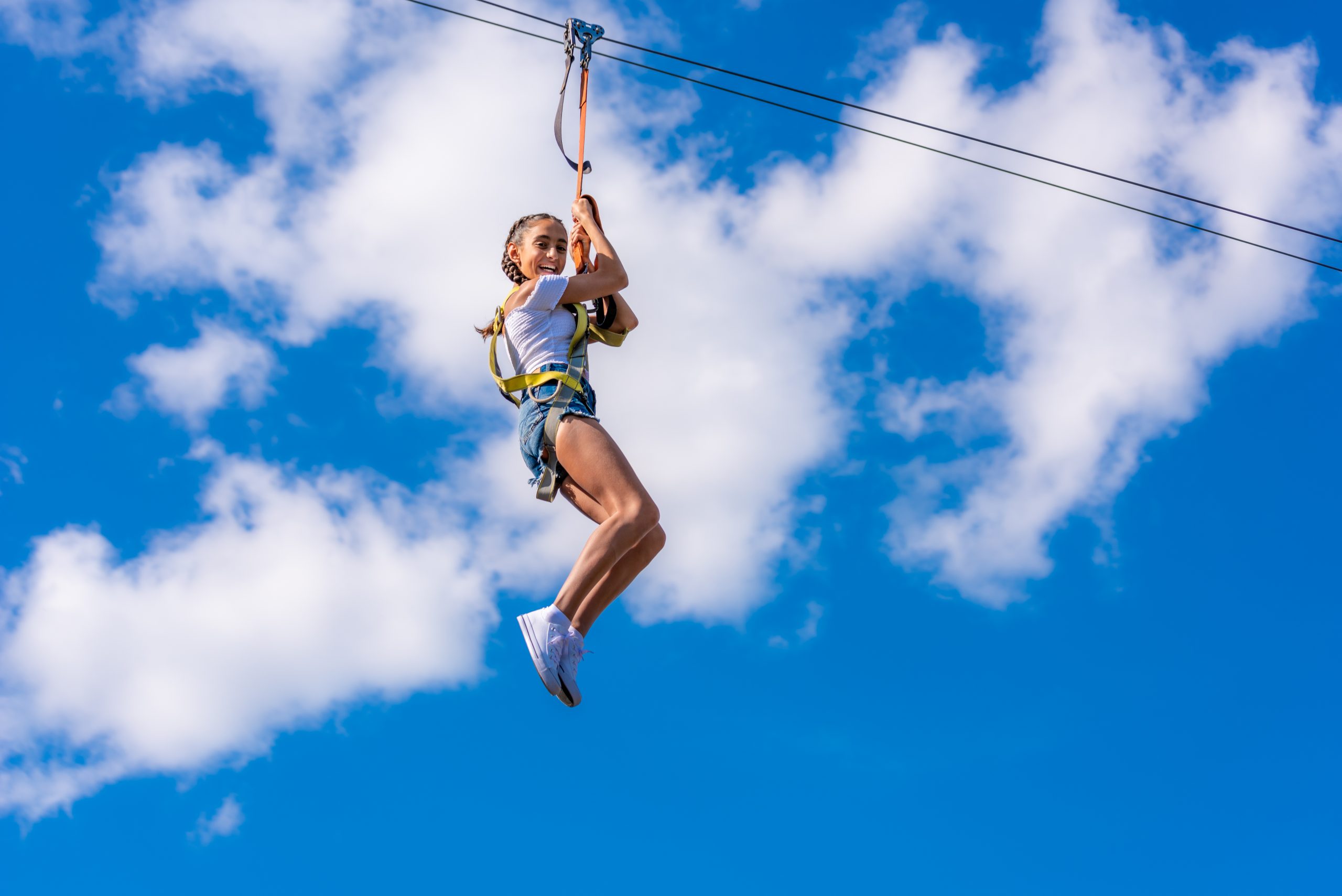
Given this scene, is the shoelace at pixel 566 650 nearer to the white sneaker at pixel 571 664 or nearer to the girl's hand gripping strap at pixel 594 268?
the white sneaker at pixel 571 664

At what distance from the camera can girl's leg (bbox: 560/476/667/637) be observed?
6.50 m

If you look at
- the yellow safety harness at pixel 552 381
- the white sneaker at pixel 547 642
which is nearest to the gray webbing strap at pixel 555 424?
the yellow safety harness at pixel 552 381

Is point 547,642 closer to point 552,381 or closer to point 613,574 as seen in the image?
point 613,574

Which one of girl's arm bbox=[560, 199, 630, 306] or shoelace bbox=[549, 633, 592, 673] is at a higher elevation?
girl's arm bbox=[560, 199, 630, 306]

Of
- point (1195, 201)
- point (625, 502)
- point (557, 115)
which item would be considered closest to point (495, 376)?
point (625, 502)

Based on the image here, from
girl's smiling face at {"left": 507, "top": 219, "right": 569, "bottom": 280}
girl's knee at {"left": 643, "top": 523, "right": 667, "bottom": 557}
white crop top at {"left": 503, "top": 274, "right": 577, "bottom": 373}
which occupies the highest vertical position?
girl's smiling face at {"left": 507, "top": 219, "right": 569, "bottom": 280}

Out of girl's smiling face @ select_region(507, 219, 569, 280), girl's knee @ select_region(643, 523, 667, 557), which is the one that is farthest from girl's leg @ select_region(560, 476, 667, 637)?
girl's smiling face @ select_region(507, 219, 569, 280)

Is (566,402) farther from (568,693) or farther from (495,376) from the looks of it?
(568,693)

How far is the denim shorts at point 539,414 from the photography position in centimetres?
671

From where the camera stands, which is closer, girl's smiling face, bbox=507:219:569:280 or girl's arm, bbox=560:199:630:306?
girl's arm, bbox=560:199:630:306

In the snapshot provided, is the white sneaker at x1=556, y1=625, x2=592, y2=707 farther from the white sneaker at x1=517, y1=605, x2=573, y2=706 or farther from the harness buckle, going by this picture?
the harness buckle

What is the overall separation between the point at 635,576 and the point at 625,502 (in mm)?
408

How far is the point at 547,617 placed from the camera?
6.33 meters

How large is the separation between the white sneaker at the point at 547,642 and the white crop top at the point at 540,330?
1.25 meters
